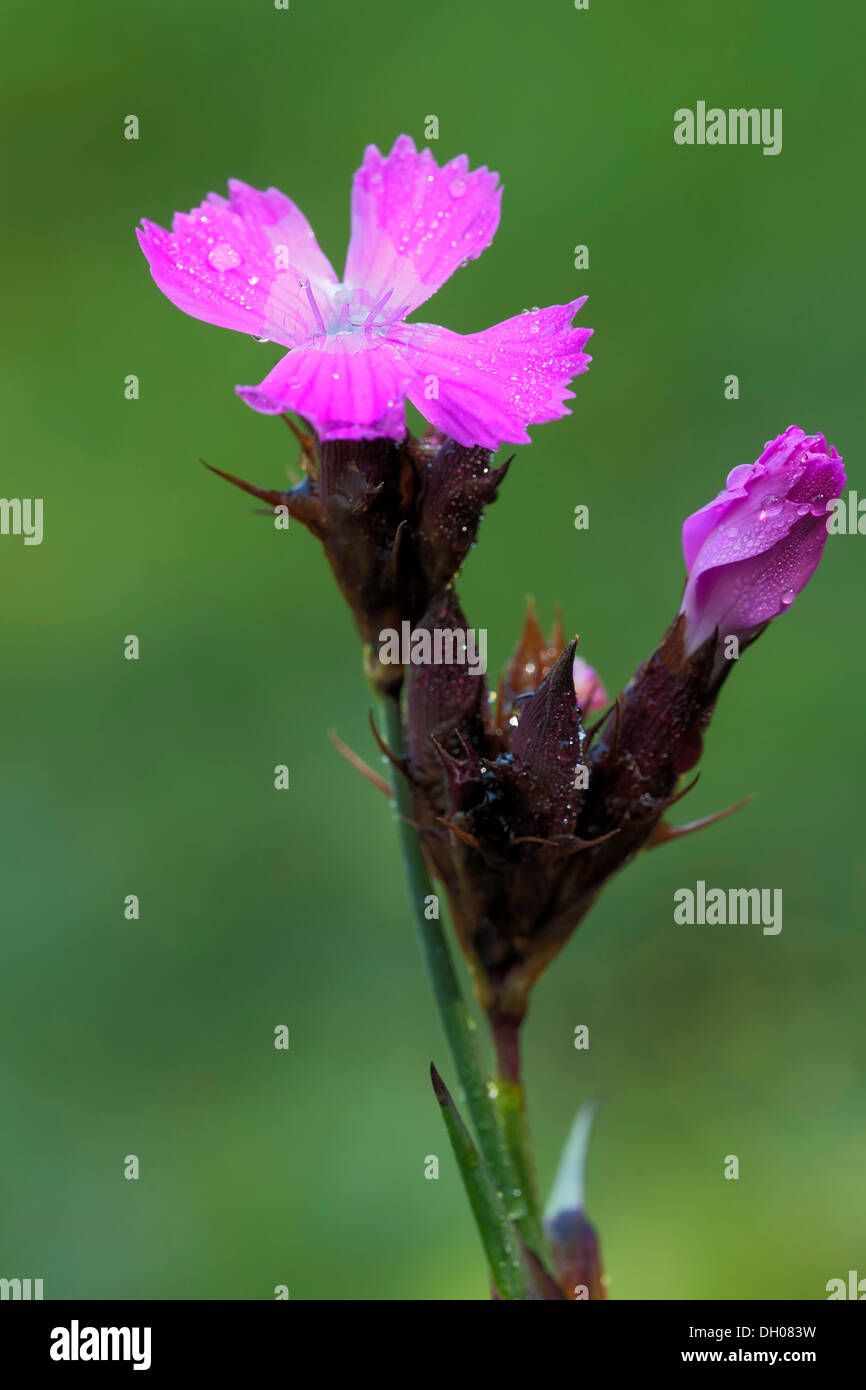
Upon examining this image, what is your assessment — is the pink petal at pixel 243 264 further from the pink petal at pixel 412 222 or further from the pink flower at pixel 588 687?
the pink flower at pixel 588 687

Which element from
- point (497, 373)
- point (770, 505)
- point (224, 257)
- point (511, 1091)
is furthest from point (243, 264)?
point (511, 1091)

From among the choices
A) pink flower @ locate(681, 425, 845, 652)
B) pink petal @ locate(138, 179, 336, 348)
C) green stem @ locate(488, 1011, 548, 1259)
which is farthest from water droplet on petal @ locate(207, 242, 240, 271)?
green stem @ locate(488, 1011, 548, 1259)

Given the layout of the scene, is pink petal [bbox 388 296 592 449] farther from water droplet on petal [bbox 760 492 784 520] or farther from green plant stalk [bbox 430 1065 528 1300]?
green plant stalk [bbox 430 1065 528 1300]

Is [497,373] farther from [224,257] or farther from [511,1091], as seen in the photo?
[511,1091]

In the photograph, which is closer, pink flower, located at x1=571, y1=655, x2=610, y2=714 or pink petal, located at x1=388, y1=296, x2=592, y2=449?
pink petal, located at x1=388, y1=296, x2=592, y2=449
